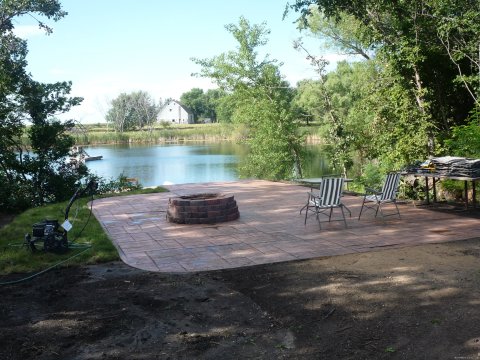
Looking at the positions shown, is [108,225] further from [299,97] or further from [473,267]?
[299,97]

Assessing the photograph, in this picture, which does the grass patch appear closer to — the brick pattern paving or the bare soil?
the brick pattern paving

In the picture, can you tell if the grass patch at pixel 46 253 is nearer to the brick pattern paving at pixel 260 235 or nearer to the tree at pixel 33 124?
the brick pattern paving at pixel 260 235

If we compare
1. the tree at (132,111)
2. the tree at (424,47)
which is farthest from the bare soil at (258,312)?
the tree at (132,111)

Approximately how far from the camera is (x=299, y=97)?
24.8 metres

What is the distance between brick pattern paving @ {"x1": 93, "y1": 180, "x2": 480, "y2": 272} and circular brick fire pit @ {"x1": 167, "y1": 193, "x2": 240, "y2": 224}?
14 centimetres

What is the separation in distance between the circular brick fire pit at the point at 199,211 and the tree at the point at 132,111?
7798 cm

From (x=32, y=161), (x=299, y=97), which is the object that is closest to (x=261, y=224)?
(x=32, y=161)

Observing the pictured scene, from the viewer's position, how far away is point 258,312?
3795 mm

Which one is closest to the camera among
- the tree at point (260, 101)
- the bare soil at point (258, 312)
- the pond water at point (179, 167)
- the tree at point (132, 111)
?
the bare soil at point (258, 312)

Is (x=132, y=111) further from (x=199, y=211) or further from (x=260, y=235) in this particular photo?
(x=260, y=235)

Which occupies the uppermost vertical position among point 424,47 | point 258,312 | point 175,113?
point 175,113

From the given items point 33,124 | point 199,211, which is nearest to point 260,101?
point 33,124

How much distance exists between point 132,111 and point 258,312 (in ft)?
299

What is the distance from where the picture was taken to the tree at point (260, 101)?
20812mm
